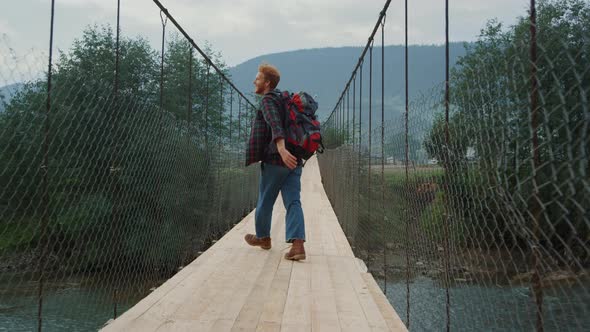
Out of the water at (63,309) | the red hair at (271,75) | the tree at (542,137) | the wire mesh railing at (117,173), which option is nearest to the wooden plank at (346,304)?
the tree at (542,137)

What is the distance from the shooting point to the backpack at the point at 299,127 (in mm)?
2746

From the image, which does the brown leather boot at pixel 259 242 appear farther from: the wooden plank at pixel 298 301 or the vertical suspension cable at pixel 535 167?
the vertical suspension cable at pixel 535 167

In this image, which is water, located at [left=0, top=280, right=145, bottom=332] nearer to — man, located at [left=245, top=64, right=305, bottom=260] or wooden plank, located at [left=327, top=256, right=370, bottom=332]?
man, located at [left=245, top=64, right=305, bottom=260]

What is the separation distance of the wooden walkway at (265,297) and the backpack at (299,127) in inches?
24.4

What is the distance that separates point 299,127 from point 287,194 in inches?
14.8

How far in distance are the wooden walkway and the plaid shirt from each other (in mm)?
564

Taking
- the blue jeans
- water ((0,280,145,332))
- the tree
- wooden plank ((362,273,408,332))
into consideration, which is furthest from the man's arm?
water ((0,280,145,332))

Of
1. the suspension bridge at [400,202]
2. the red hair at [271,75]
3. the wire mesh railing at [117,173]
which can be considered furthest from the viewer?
the red hair at [271,75]

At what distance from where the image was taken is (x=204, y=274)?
2473 mm

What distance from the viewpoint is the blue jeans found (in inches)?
110

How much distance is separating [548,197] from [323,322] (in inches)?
37.2

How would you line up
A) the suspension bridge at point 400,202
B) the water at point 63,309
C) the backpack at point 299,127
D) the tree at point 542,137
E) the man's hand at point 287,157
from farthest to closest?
the water at point 63,309 < the backpack at point 299,127 < the man's hand at point 287,157 < the suspension bridge at point 400,202 < the tree at point 542,137

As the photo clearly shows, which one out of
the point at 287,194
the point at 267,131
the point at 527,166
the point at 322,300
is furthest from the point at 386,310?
the point at 267,131

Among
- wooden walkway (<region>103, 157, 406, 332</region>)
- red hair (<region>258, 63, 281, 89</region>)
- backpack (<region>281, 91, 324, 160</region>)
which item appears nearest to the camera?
wooden walkway (<region>103, 157, 406, 332</region>)
